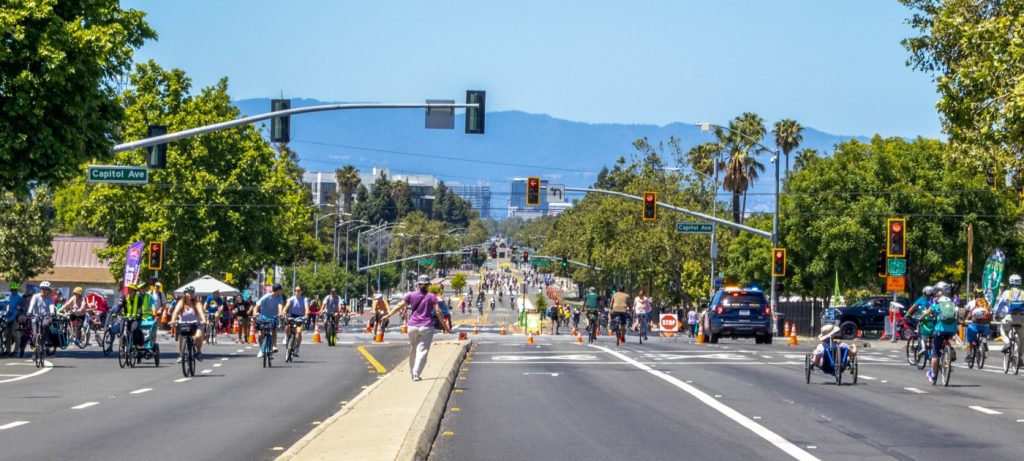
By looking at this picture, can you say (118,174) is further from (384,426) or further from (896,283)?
(896,283)

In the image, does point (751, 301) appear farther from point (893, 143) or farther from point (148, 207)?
point (148, 207)

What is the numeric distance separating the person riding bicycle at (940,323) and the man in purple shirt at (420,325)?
8.89 m

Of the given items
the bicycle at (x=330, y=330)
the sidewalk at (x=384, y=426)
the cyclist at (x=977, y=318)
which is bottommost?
the sidewalk at (x=384, y=426)

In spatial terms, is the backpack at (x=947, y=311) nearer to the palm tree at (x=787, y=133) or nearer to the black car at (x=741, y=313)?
the black car at (x=741, y=313)

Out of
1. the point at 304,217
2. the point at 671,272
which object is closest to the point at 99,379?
the point at 304,217

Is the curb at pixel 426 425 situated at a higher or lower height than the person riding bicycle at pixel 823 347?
lower

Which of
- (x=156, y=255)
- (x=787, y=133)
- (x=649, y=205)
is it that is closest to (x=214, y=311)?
(x=156, y=255)

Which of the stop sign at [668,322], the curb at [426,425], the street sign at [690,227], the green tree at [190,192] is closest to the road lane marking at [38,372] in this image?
the curb at [426,425]

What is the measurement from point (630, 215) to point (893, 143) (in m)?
25.4

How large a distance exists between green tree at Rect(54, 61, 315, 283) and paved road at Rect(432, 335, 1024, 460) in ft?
134

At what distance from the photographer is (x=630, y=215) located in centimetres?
9306

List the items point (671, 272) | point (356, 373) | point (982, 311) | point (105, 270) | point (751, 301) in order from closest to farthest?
point (356, 373)
point (982, 311)
point (751, 301)
point (671, 272)
point (105, 270)

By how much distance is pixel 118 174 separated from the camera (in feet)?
103

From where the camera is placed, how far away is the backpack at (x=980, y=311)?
30.4 metres
